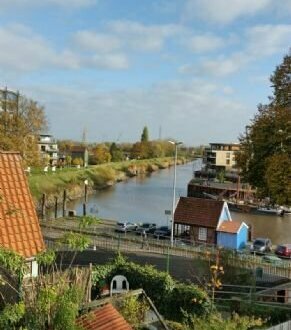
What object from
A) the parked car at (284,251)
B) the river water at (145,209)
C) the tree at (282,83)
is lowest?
the river water at (145,209)

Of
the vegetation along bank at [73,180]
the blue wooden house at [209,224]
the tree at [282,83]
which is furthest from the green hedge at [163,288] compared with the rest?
the vegetation along bank at [73,180]

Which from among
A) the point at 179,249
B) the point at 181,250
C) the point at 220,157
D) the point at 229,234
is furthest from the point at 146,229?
the point at 220,157

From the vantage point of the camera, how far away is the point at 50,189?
72.6 meters

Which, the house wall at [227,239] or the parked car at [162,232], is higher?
the house wall at [227,239]

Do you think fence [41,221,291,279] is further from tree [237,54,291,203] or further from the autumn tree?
the autumn tree

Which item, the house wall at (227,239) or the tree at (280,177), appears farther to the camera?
the house wall at (227,239)

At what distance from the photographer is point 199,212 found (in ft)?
128

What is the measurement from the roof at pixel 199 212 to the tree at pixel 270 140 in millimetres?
8382

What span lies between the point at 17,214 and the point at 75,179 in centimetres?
6766

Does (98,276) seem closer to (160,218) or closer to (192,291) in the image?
(192,291)

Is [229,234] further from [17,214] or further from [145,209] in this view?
[145,209]

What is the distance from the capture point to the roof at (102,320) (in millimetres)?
13188

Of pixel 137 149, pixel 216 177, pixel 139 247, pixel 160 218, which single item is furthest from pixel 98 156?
pixel 139 247

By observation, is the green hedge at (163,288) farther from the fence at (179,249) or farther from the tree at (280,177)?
the tree at (280,177)
